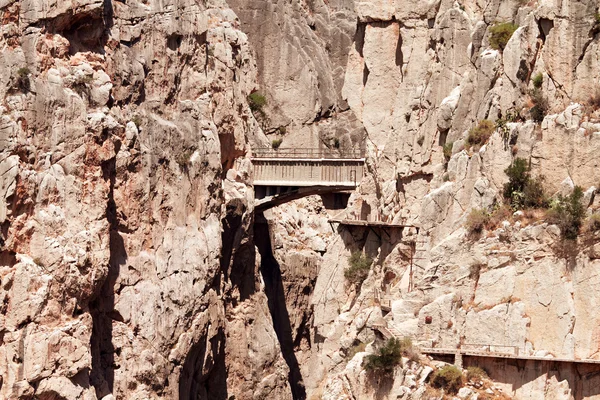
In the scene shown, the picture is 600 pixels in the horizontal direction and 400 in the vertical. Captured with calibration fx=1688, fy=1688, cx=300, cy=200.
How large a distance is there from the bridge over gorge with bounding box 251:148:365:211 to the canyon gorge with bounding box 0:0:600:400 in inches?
66.2

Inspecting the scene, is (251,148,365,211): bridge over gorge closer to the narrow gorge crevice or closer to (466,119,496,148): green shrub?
the narrow gorge crevice

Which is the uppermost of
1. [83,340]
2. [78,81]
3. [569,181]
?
[78,81]

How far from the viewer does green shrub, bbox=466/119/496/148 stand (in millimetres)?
72438

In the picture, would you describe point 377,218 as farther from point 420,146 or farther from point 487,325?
point 487,325

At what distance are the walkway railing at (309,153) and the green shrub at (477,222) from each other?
30.5m

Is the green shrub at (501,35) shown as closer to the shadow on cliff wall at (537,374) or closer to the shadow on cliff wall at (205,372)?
the shadow on cliff wall at (537,374)

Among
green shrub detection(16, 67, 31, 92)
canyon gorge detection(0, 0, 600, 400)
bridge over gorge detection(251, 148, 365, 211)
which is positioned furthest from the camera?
bridge over gorge detection(251, 148, 365, 211)

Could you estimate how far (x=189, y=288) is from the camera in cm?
8494

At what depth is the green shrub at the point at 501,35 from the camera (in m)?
73.9

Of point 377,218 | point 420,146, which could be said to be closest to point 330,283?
point 377,218

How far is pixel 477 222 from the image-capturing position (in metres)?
70.6

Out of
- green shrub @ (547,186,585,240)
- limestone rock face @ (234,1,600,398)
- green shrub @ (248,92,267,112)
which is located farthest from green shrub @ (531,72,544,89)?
green shrub @ (248,92,267,112)

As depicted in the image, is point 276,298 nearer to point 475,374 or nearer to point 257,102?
point 257,102

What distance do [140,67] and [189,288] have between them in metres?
11.4
